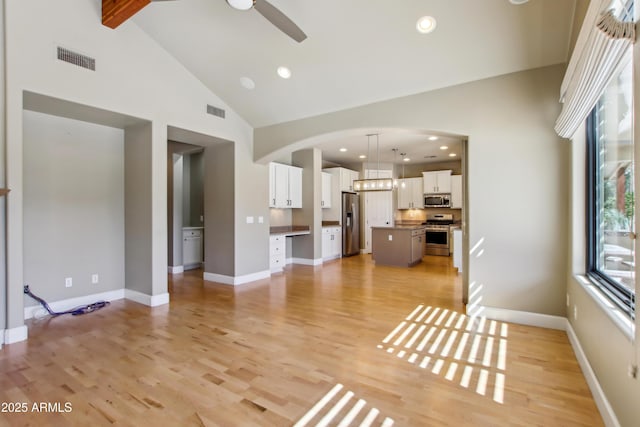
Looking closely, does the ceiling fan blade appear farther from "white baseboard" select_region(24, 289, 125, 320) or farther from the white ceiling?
"white baseboard" select_region(24, 289, 125, 320)

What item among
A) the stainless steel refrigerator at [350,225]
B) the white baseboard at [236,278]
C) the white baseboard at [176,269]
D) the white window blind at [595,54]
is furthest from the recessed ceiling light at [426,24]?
the white baseboard at [176,269]

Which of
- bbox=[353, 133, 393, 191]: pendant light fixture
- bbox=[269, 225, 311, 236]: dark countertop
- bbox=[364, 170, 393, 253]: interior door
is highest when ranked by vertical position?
bbox=[353, 133, 393, 191]: pendant light fixture

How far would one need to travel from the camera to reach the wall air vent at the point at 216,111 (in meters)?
4.99

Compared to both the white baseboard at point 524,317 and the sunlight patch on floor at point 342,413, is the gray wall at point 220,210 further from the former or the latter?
the white baseboard at point 524,317

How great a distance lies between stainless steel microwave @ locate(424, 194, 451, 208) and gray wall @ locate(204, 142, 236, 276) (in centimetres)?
630

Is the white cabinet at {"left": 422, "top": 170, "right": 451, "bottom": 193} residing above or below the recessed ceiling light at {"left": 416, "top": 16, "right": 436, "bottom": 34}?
below

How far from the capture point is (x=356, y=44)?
11.5 feet

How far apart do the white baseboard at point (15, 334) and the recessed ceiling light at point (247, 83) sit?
3.92 m

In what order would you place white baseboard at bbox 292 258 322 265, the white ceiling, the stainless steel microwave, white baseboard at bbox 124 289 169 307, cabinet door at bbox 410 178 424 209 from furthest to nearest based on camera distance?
cabinet door at bbox 410 178 424 209
the stainless steel microwave
white baseboard at bbox 292 258 322 265
white baseboard at bbox 124 289 169 307
the white ceiling

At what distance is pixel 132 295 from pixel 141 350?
2042 millimetres

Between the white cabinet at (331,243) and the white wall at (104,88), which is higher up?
the white wall at (104,88)

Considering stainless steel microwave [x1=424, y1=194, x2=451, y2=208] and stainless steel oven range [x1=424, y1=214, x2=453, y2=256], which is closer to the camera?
stainless steel oven range [x1=424, y1=214, x2=453, y2=256]

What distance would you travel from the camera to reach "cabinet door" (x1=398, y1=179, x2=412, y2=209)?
982 cm

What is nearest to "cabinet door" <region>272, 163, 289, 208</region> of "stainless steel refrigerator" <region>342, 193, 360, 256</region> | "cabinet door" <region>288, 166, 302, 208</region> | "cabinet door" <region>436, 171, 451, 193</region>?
"cabinet door" <region>288, 166, 302, 208</region>
